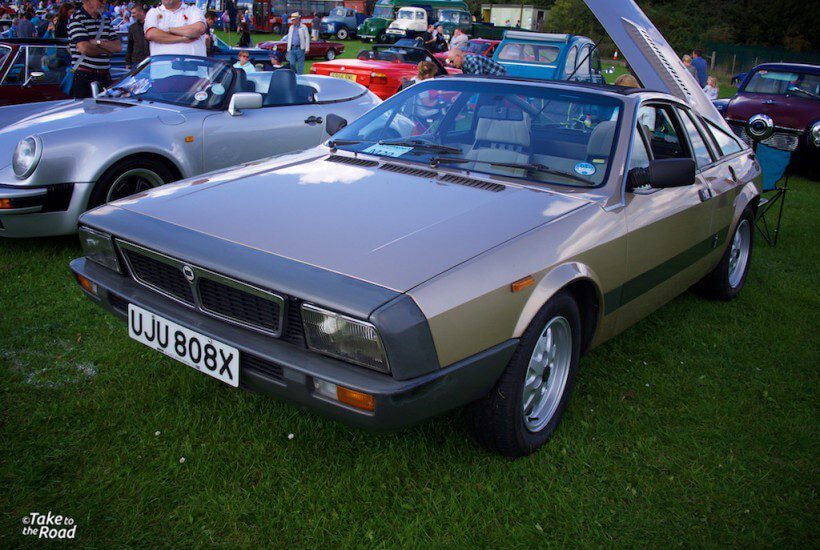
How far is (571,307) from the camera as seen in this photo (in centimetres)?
254

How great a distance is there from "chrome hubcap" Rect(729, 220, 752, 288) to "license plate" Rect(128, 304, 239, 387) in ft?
11.5

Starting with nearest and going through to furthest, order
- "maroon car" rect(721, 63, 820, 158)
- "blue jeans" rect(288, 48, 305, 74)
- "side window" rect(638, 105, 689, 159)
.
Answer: "side window" rect(638, 105, 689, 159)
"maroon car" rect(721, 63, 820, 158)
"blue jeans" rect(288, 48, 305, 74)

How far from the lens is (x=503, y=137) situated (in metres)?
3.06

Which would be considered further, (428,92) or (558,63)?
(558,63)

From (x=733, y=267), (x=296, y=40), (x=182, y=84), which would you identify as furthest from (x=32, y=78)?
(x=296, y=40)

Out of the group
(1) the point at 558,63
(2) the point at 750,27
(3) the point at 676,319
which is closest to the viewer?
(3) the point at 676,319

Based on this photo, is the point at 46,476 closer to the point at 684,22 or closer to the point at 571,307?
the point at 571,307

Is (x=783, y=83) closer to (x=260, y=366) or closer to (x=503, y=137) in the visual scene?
(x=503, y=137)

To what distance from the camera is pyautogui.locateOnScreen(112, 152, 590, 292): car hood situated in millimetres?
2137

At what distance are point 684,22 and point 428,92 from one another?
4217cm

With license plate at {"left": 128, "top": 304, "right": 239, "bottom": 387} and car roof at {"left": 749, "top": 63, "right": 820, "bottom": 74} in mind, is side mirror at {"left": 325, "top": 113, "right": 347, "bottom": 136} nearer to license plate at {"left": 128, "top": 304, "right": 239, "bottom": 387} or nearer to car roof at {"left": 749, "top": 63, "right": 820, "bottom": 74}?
license plate at {"left": 128, "top": 304, "right": 239, "bottom": 387}

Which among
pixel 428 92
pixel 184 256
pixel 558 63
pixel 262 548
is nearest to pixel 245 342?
pixel 184 256

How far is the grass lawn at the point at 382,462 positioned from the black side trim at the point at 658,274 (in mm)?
488

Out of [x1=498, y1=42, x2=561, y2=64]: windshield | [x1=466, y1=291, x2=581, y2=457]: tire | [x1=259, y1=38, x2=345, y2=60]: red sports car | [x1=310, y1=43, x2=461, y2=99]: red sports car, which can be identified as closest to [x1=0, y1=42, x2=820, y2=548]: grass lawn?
[x1=466, y1=291, x2=581, y2=457]: tire
